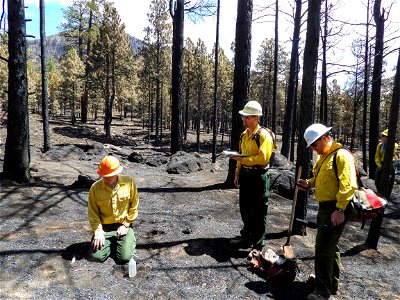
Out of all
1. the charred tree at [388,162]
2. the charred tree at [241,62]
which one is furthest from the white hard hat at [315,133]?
the charred tree at [241,62]

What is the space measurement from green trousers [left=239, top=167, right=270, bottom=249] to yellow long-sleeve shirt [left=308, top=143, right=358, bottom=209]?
Answer: 88 cm

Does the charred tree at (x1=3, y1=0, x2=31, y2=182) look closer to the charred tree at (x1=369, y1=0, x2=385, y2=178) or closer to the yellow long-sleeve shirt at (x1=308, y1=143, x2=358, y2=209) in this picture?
the yellow long-sleeve shirt at (x1=308, y1=143, x2=358, y2=209)

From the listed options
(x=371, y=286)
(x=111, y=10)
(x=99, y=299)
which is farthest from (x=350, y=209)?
(x=111, y=10)

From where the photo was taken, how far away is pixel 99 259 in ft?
13.6

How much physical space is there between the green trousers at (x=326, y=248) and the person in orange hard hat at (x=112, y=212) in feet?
7.52

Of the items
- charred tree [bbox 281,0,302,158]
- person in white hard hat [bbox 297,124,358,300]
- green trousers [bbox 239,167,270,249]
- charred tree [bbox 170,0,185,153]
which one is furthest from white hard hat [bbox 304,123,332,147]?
charred tree [bbox 281,0,302,158]

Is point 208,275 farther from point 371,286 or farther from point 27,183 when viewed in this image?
point 27,183

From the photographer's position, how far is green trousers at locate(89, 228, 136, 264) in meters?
4.16

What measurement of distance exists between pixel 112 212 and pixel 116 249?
467 mm

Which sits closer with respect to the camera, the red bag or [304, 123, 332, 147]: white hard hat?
the red bag

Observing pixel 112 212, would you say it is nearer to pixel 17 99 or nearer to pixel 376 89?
pixel 17 99

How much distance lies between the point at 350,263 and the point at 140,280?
3159mm

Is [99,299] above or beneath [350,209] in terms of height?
beneath

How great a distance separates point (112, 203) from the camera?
4277mm
